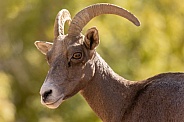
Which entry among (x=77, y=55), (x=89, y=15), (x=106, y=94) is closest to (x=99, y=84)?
(x=106, y=94)

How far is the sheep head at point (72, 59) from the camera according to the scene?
14320 millimetres

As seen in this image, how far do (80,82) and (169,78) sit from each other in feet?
5.31

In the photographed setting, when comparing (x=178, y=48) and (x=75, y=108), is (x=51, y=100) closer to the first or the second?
(x=75, y=108)

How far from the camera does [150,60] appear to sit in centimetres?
3681

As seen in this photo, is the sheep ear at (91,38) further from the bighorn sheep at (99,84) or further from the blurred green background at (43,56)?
the blurred green background at (43,56)

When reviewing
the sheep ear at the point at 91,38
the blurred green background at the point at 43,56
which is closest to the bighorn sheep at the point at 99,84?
the sheep ear at the point at 91,38

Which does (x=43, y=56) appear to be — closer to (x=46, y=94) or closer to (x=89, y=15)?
(x=89, y=15)

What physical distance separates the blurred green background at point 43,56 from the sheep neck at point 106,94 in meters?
17.8

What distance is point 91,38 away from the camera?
14945mm

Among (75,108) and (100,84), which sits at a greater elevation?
(100,84)

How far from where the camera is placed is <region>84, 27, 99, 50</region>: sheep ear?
14.8 meters

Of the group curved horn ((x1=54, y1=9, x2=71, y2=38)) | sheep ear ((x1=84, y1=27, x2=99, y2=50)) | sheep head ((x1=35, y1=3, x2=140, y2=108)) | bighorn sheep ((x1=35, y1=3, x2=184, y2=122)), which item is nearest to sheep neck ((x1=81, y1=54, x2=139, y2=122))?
bighorn sheep ((x1=35, y1=3, x2=184, y2=122))

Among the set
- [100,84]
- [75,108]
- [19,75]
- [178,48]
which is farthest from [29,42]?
[100,84]

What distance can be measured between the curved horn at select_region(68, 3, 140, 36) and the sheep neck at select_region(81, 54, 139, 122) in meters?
0.70
